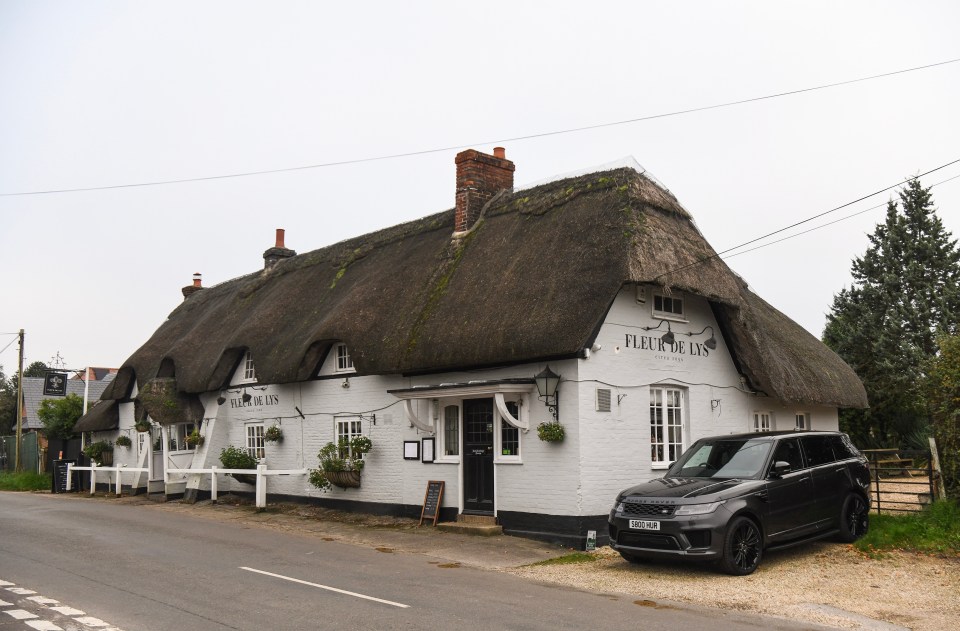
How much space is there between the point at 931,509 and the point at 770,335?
6.18 metres

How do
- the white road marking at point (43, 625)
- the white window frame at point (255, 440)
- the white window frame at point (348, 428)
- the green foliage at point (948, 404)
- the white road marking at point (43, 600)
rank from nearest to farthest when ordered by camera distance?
the white road marking at point (43, 625)
the white road marking at point (43, 600)
the green foliage at point (948, 404)
the white window frame at point (348, 428)
the white window frame at point (255, 440)

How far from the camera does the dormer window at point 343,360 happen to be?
736 inches

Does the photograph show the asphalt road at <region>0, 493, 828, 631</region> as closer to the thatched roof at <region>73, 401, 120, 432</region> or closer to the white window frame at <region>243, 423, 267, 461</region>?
the white window frame at <region>243, 423, 267, 461</region>

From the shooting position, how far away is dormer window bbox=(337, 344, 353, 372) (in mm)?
18703

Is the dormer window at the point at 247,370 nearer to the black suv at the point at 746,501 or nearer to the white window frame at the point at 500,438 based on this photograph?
the white window frame at the point at 500,438

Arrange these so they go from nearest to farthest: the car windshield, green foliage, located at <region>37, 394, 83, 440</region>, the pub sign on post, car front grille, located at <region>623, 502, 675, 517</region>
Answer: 1. car front grille, located at <region>623, 502, 675, 517</region>
2. the car windshield
3. green foliage, located at <region>37, 394, 83, 440</region>
4. the pub sign on post

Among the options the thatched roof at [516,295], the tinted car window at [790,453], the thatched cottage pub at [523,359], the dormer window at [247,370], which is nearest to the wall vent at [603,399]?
the thatched cottage pub at [523,359]

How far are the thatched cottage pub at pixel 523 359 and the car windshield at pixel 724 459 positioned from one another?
6.53 ft

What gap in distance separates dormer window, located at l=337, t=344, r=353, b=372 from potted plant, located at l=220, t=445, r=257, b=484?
4.29 meters

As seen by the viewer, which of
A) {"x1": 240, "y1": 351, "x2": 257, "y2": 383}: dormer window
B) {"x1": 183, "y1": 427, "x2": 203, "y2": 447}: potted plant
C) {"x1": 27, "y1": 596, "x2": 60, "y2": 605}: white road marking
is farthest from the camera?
{"x1": 183, "y1": 427, "x2": 203, "y2": 447}: potted plant

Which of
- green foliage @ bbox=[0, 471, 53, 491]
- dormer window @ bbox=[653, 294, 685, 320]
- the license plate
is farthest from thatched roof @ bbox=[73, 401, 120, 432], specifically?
the license plate

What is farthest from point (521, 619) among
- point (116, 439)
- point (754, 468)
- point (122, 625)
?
point (116, 439)

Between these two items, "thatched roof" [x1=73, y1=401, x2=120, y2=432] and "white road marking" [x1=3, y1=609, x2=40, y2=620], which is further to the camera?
"thatched roof" [x1=73, y1=401, x2=120, y2=432]

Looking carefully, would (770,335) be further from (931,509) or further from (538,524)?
(538,524)
